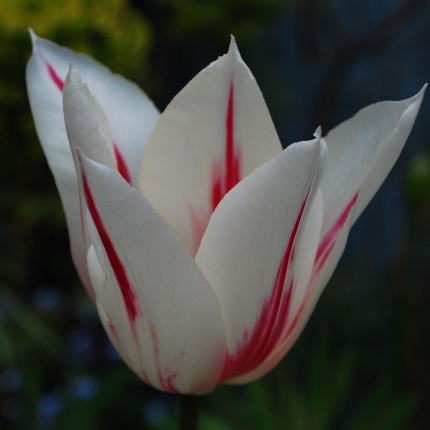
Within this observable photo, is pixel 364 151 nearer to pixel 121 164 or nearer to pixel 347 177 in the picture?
pixel 347 177

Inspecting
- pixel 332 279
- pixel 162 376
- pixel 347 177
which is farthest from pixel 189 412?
pixel 332 279

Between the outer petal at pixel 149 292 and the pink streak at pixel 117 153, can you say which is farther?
the pink streak at pixel 117 153

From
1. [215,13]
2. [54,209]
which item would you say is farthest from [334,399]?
[215,13]

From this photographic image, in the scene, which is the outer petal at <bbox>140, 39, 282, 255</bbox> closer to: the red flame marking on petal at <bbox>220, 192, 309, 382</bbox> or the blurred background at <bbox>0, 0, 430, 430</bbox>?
the red flame marking on petal at <bbox>220, 192, 309, 382</bbox>

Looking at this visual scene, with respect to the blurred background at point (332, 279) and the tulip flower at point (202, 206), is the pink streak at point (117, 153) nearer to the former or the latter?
the tulip flower at point (202, 206)

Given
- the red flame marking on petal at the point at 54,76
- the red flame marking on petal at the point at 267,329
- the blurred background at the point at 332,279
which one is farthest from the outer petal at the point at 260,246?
the blurred background at the point at 332,279

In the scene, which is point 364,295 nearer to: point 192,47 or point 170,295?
point 192,47
